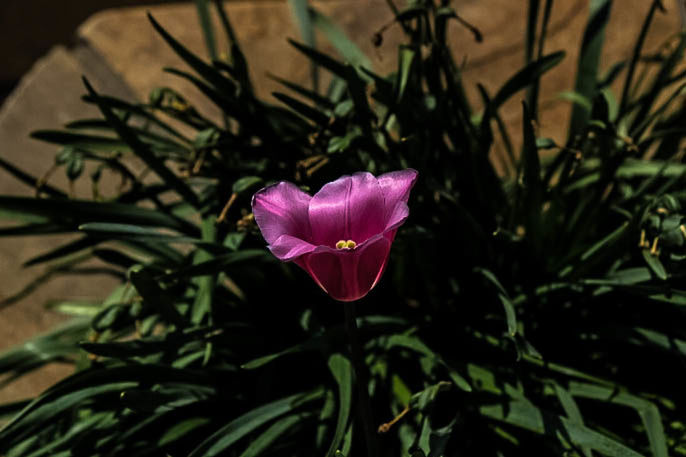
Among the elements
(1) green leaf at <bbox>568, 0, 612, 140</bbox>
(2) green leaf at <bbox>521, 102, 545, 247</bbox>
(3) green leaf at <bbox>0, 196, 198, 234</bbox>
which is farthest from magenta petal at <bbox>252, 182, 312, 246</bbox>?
(1) green leaf at <bbox>568, 0, 612, 140</bbox>

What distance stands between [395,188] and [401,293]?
599 millimetres

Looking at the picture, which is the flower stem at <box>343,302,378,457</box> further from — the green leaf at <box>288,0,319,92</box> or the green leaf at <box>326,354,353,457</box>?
the green leaf at <box>288,0,319,92</box>

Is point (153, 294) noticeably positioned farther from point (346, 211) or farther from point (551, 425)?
point (551, 425)

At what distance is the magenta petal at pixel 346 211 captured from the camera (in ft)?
2.70

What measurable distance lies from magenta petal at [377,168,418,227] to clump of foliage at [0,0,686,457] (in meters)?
0.31

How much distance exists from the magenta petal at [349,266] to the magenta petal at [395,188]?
34 mm

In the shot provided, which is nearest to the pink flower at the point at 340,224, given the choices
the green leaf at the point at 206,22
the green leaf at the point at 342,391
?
the green leaf at the point at 342,391

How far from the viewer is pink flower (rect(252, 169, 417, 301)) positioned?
0.77 m

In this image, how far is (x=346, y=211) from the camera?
82 cm

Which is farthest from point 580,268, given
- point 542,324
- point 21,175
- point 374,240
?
point 21,175

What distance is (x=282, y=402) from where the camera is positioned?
3.79ft

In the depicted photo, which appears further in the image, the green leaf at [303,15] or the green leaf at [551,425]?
the green leaf at [303,15]

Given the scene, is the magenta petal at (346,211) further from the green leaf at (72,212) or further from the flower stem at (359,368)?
the green leaf at (72,212)

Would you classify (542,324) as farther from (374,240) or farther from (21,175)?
(21,175)
